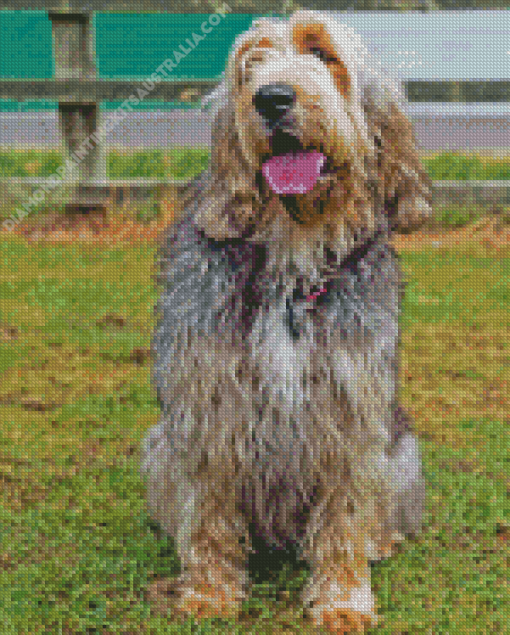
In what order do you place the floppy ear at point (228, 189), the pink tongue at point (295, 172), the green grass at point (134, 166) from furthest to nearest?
the green grass at point (134, 166) < the floppy ear at point (228, 189) < the pink tongue at point (295, 172)

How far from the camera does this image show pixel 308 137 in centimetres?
241

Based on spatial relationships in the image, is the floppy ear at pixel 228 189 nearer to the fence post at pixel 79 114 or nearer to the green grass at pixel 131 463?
the green grass at pixel 131 463

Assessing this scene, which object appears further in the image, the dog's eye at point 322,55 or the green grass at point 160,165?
the green grass at point 160,165

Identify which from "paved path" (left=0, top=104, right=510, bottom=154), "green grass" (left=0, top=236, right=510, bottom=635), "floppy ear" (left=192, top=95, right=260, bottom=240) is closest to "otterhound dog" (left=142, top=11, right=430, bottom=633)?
"floppy ear" (left=192, top=95, right=260, bottom=240)

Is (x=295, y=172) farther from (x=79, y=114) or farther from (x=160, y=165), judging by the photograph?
(x=160, y=165)

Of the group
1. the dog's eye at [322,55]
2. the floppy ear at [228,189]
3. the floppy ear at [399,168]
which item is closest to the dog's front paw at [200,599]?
the floppy ear at [228,189]

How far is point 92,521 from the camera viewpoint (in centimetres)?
348

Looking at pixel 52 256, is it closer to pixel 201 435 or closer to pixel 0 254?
pixel 0 254

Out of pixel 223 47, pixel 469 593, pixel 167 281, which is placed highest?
pixel 223 47

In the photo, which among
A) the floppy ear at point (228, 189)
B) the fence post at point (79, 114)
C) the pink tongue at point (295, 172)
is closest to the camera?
the pink tongue at point (295, 172)

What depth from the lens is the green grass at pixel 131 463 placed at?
9.62ft

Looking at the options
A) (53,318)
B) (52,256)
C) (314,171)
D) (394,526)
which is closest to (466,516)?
(394,526)

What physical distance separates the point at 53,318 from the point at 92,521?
2.62m

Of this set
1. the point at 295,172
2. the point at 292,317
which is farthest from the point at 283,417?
the point at 295,172
